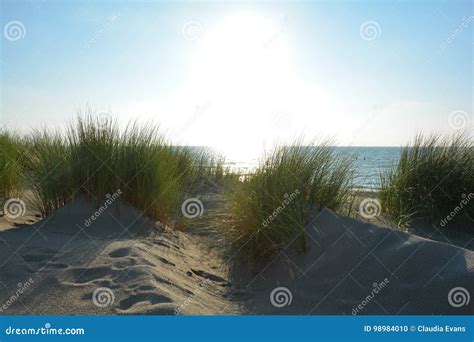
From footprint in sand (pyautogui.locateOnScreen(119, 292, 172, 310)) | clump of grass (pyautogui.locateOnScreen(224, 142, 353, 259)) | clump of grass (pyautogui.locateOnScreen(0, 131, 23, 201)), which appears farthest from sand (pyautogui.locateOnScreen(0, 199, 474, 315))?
clump of grass (pyautogui.locateOnScreen(0, 131, 23, 201))

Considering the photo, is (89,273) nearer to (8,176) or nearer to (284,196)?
(284,196)

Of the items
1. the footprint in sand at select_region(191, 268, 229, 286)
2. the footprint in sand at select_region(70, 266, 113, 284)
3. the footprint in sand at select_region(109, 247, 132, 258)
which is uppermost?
the footprint in sand at select_region(109, 247, 132, 258)

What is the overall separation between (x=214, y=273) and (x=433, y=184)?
3.20 m

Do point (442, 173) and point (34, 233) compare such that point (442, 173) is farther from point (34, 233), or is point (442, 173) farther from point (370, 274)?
point (34, 233)

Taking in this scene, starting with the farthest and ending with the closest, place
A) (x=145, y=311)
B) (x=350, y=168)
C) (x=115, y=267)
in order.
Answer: (x=350, y=168) < (x=115, y=267) < (x=145, y=311)

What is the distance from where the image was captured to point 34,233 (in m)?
4.41

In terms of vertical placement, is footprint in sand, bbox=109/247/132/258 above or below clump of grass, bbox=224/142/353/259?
below

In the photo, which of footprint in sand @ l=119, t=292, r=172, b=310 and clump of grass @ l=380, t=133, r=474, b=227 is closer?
footprint in sand @ l=119, t=292, r=172, b=310

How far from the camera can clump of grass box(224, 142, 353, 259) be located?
417 centimetres

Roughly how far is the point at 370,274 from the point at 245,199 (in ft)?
4.54

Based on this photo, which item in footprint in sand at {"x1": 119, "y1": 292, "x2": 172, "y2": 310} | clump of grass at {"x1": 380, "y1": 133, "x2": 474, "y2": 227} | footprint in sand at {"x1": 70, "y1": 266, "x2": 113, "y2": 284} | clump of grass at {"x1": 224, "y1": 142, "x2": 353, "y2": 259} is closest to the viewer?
footprint in sand at {"x1": 119, "y1": 292, "x2": 172, "y2": 310}

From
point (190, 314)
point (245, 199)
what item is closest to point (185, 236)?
point (245, 199)

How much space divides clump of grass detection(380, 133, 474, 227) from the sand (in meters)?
1.77

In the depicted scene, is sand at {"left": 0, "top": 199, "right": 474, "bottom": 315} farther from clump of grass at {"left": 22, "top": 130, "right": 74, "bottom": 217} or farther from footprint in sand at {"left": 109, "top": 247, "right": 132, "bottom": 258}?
clump of grass at {"left": 22, "top": 130, "right": 74, "bottom": 217}
